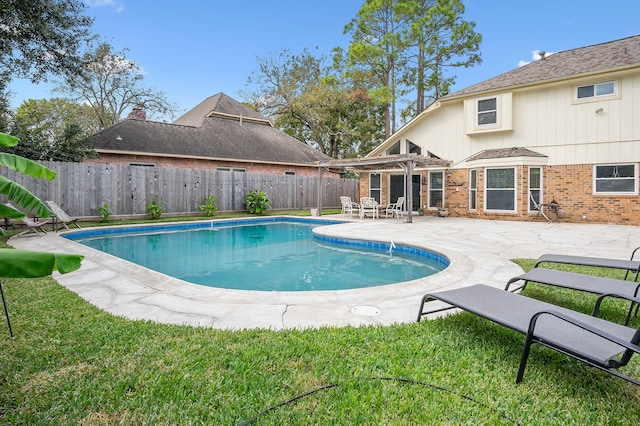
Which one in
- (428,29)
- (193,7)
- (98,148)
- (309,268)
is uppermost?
(428,29)

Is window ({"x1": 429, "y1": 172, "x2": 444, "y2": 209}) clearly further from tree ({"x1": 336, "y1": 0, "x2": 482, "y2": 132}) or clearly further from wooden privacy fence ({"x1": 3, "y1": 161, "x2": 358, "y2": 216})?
tree ({"x1": 336, "y1": 0, "x2": 482, "y2": 132})

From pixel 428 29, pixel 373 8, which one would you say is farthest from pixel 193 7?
pixel 428 29

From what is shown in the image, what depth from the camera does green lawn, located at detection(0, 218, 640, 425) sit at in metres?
2.13

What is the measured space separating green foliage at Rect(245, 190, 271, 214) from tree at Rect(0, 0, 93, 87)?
840cm

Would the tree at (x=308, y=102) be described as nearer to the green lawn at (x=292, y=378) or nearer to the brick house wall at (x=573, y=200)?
the brick house wall at (x=573, y=200)

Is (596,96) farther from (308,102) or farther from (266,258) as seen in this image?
(308,102)

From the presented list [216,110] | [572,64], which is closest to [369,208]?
[572,64]

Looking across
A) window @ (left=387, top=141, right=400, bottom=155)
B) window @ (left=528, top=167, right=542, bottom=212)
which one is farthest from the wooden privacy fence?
window @ (left=528, top=167, right=542, bottom=212)

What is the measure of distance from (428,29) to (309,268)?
23028 mm

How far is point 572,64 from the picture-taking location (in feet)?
46.1

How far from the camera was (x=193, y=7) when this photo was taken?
58.9 feet

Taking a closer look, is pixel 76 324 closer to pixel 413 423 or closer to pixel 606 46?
pixel 413 423

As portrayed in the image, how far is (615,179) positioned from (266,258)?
13.0 m

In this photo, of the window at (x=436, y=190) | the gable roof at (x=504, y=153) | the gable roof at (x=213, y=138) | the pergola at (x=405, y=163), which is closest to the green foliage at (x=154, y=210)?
the gable roof at (x=213, y=138)
